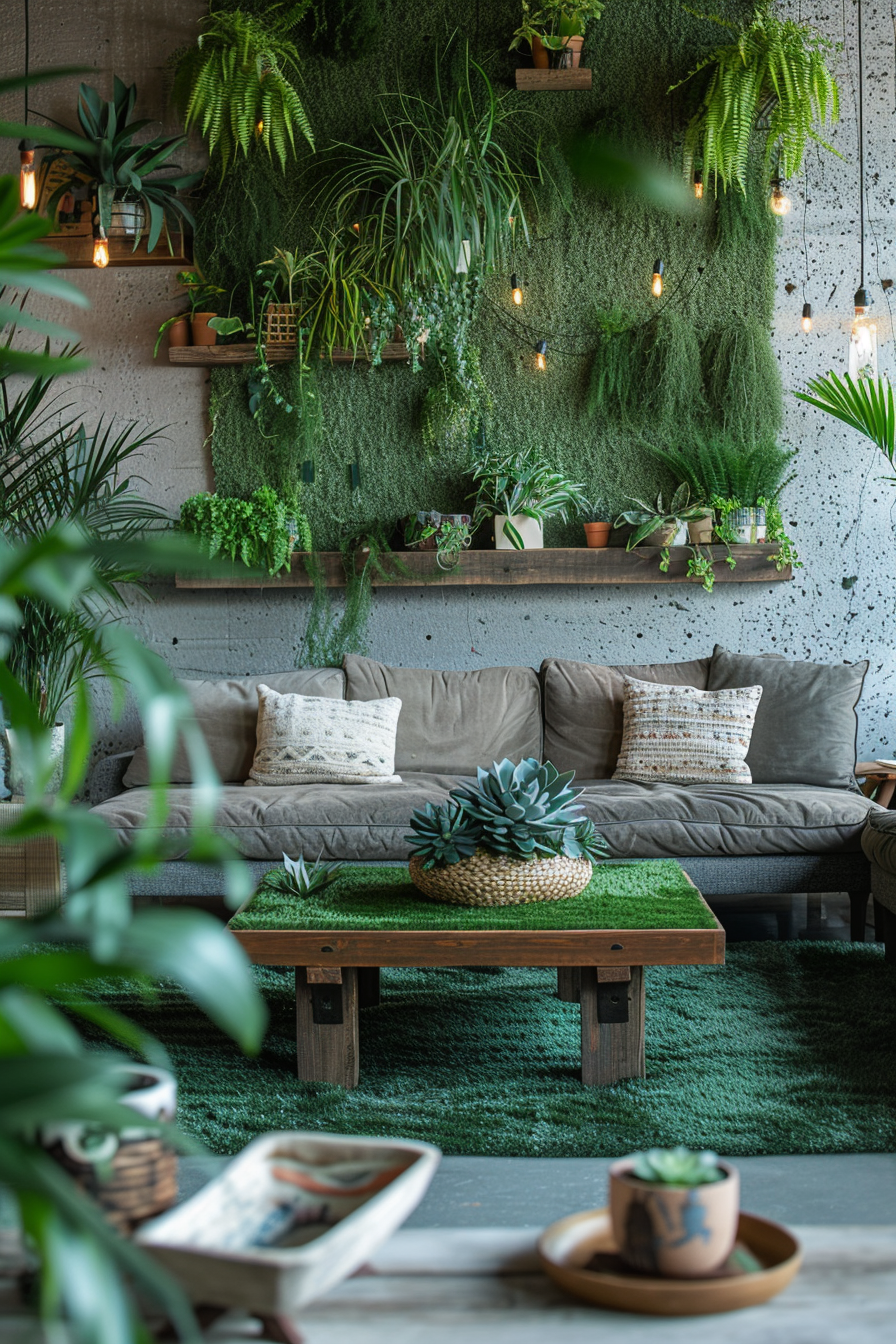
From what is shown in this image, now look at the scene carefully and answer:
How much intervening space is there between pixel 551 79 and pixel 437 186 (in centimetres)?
62

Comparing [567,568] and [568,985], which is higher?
[567,568]

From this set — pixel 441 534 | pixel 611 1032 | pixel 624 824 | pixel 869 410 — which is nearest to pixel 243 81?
pixel 441 534

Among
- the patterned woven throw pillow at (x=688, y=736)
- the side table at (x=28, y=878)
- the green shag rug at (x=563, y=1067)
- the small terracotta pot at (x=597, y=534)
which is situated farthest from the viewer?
the small terracotta pot at (x=597, y=534)

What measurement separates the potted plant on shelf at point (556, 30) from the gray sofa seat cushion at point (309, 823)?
286cm

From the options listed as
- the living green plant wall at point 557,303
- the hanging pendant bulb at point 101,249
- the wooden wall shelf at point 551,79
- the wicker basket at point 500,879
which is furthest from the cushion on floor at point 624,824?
the wooden wall shelf at point 551,79

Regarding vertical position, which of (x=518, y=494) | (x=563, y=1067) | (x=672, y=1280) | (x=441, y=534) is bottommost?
(x=563, y=1067)

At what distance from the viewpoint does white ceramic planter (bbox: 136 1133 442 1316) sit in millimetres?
667

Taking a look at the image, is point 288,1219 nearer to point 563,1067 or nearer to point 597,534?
point 563,1067

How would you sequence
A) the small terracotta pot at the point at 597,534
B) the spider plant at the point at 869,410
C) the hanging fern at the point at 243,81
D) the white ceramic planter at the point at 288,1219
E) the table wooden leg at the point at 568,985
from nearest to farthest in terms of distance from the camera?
1. the white ceramic planter at the point at 288,1219
2. the table wooden leg at the point at 568,985
3. the spider plant at the point at 869,410
4. the hanging fern at the point at 243,81
5. the small terracotta pot at the point at 597,534

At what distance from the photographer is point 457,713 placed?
13.8 ft

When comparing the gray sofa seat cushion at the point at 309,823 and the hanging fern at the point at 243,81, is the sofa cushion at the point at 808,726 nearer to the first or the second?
the gray sofa seat cushion at the point at 309,823

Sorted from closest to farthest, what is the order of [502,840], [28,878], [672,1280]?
[672,1280], [502,840], [28,878]

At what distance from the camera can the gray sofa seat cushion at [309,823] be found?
3.43 metres

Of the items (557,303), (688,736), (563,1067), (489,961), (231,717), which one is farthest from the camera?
(557,303)
